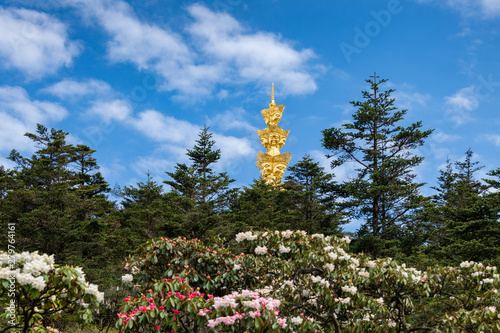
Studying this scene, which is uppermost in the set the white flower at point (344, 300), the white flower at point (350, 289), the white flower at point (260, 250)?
the white flower at point (260, 250)

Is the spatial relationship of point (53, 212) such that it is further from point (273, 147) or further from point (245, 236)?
point (273, 147)

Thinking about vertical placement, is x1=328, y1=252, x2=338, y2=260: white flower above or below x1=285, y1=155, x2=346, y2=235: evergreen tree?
below

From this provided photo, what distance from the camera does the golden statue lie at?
2725 centimetres

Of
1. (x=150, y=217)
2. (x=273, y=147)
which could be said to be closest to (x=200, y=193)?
(x=150, y=217)

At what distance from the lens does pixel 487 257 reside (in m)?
13.5

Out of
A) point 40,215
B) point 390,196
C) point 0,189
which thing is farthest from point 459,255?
point 0,189

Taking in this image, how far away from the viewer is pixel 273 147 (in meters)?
28.0

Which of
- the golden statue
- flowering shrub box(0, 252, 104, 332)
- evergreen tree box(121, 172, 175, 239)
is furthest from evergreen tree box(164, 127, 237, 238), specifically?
flowering shrub box(0, 252, 104, 332)

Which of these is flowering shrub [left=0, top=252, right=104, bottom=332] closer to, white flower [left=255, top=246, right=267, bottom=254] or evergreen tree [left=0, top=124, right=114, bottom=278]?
white flower [left=255, top=246, right=267, bottom=254]

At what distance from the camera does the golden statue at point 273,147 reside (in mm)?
27250

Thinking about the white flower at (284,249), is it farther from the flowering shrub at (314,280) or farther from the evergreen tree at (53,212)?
the evergreen tree at (53,212)

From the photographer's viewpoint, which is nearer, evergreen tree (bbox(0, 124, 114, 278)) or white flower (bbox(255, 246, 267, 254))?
white flower (bbox(255, 246, 267, 254))

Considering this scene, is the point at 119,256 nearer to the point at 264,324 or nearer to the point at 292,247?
the point at 292,247

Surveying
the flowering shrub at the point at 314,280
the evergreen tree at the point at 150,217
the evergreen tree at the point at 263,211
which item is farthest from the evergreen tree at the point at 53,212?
the flowering shrub at the point at 314,280
